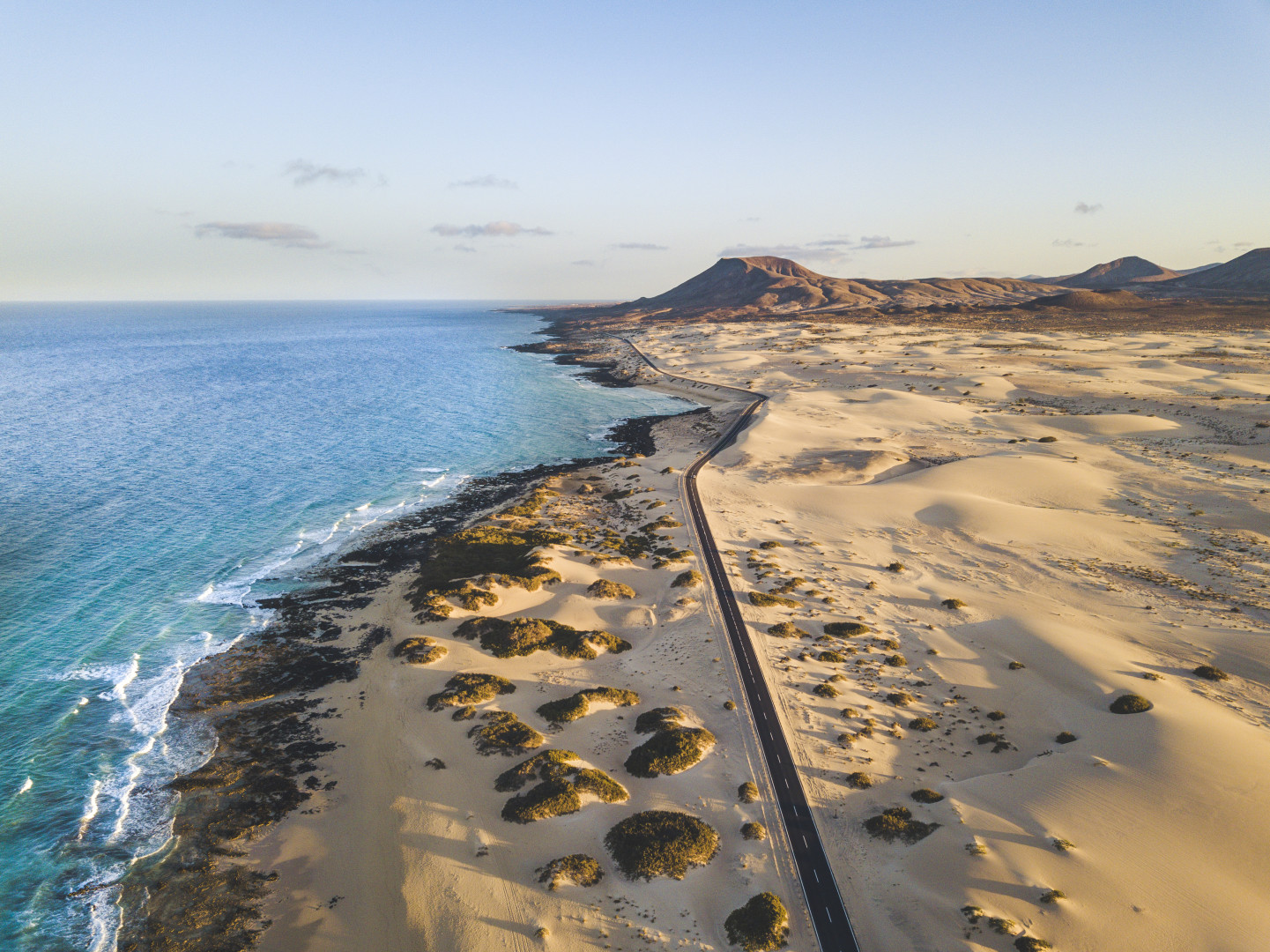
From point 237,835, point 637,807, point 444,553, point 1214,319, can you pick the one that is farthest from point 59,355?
point 1214,319

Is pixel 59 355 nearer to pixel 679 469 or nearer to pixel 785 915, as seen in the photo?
pixel 679 469

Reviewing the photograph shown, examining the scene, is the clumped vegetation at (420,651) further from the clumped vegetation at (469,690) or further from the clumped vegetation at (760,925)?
the clumped vegetation at (760,925)

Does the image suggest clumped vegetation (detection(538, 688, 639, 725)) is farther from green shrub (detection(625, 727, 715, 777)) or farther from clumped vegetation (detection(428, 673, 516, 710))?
green shrub (detection(625, 727, 715, 777))

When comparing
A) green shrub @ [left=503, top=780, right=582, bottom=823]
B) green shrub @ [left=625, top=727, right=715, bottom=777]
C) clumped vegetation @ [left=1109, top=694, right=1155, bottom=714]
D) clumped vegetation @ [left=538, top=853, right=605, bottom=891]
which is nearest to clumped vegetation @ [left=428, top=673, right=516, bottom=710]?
green shrub @ [left=503, top=780, right=582, bottom=823]

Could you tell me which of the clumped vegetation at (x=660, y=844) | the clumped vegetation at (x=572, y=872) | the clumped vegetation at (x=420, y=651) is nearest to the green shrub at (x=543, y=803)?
the clumped vegetation at (x=572, y=872)

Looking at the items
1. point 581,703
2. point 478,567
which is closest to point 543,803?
point 581,703

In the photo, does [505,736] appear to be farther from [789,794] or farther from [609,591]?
[609,591]
